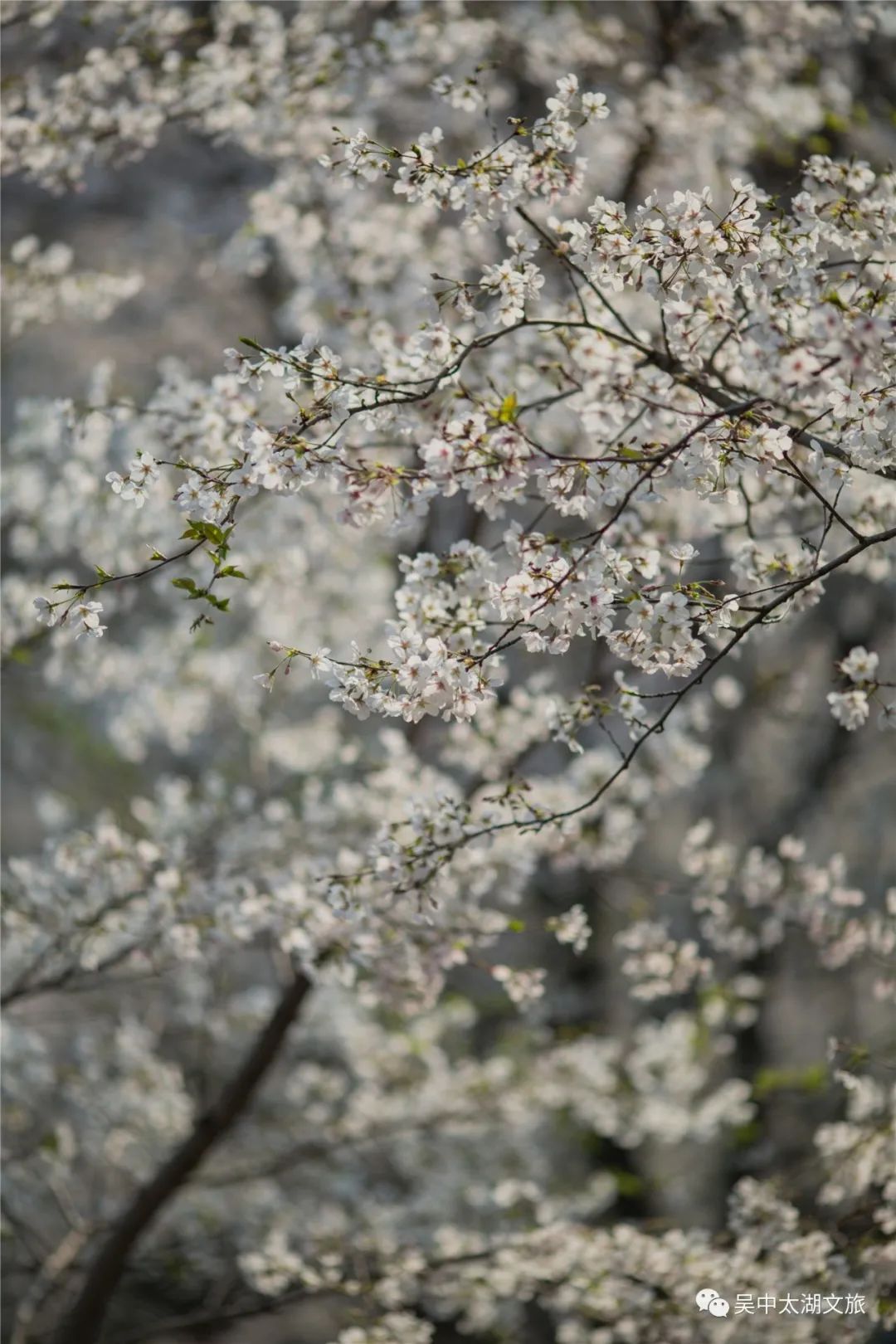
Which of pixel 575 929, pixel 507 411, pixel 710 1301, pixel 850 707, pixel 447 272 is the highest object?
pixel 447 272

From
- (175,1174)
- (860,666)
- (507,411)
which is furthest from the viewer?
(175,1174)

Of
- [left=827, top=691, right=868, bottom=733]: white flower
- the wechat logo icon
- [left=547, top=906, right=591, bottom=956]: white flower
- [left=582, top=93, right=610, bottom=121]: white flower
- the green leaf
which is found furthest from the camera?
the wechat logo icon

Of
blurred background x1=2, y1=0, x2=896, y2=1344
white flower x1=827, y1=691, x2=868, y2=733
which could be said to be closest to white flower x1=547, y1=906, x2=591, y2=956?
white flower x1=827, y1=691, x2=868, y2=733

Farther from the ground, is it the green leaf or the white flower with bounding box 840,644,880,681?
the green leaf

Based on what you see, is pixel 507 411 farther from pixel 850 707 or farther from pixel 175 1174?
pixel 175 1174

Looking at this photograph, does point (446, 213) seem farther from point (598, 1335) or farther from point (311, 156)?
point (598, 1335)

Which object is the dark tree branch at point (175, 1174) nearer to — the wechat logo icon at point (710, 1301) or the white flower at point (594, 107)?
the wechat logo icon at point (710, 1301)

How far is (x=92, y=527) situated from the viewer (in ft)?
15.4

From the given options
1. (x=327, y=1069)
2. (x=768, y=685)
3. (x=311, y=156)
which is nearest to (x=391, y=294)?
(x=311, y=156)

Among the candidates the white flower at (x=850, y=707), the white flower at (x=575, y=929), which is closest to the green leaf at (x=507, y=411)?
the white flower at (x=850, y=707)

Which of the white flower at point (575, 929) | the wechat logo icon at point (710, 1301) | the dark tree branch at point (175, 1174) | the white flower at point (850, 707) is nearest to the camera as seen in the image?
the white flower at point (850, 707)

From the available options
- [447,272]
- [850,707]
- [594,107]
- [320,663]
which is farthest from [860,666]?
[447,272]

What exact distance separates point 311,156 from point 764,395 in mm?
2866

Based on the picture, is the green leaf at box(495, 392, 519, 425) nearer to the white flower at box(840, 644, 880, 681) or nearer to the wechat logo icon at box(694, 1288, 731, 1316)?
the white flower at box(840, 644, 880, 681)
